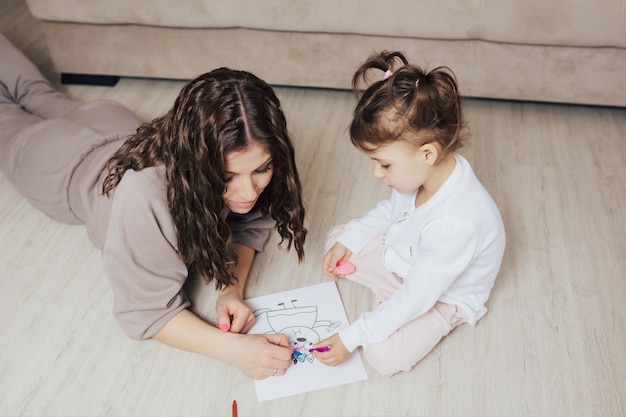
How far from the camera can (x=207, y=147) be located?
906 millimetres

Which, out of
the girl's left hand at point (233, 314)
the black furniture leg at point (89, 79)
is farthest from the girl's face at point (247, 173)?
the black furniture leg at point (89, 79)

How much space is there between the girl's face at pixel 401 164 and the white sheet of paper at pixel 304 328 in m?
0.34

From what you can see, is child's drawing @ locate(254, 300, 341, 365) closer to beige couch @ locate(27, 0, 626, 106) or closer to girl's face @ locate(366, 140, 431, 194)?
girl's face @ locate(366, 140, 431, 194)

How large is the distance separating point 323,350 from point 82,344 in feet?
1.68

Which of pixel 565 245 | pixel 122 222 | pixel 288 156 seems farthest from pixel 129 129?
pixel 565 245

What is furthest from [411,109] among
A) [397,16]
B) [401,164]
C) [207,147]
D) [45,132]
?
[45,132]

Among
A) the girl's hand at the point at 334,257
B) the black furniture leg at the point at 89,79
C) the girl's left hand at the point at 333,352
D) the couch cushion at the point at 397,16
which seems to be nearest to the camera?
the girl's left hand at the point at 333,352

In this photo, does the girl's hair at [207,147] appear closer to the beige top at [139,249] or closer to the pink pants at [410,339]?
the beige top at [139,249]

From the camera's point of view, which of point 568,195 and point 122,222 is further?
point 568,195

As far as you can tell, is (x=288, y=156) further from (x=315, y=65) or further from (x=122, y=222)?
(x=315, y=65)

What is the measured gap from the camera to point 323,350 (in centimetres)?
106

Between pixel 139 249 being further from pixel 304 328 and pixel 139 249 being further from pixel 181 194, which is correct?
pixel 304 328

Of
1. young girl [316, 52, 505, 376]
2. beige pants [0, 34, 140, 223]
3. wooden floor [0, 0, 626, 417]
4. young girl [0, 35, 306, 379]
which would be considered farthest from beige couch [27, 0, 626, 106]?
young girl [316, 52, 505, 376]

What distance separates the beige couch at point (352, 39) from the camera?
1.50 metres
